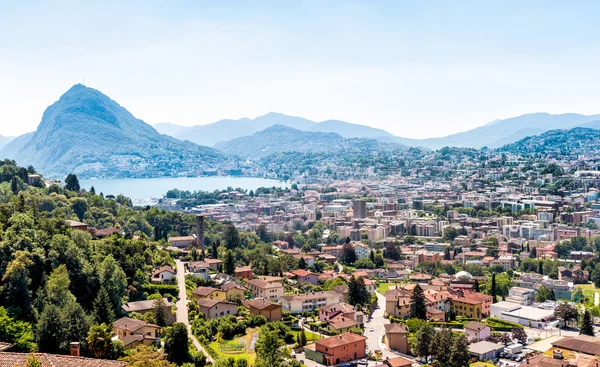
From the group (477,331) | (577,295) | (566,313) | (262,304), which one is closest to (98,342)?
(262,304)

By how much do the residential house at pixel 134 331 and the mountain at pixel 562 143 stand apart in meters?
91.8

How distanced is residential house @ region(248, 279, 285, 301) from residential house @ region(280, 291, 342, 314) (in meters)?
0.73

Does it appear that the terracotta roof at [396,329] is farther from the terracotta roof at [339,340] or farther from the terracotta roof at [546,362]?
the terracotta roof at [546,362]

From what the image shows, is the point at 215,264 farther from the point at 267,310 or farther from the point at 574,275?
the point at 574,275

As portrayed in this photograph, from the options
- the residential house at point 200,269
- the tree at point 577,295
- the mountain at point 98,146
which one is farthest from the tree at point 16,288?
the mountain at point 98,146

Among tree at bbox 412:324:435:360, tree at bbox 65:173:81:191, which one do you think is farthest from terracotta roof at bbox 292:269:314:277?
tree at bbox 65:173:81:191

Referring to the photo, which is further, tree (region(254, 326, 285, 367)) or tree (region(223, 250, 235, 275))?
tree (region(223, 250, 235, 275))

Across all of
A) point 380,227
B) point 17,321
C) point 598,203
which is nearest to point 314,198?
point 380,227

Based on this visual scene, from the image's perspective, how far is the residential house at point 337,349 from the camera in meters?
17.0

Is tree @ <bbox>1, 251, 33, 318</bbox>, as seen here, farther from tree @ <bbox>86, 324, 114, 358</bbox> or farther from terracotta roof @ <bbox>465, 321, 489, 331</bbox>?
terracotta roof @ <bbox>465, 321, 489, 331</bbox>

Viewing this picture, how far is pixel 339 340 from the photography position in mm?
17547

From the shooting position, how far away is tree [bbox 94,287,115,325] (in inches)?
616

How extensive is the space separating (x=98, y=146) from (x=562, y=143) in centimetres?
9613

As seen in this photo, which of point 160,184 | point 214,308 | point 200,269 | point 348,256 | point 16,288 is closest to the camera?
point 16,288
